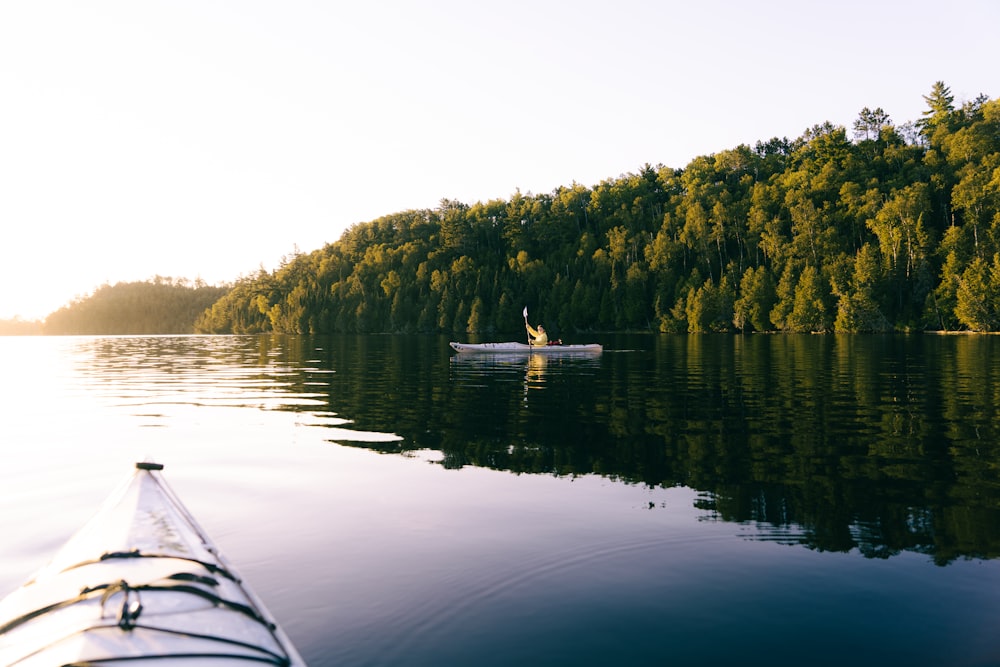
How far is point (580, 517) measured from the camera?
11016 mm

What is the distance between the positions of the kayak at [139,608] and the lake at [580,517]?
1555 mm

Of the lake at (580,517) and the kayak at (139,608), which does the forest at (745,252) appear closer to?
the lake at (580,517)

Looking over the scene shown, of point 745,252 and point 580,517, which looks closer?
point 580,517

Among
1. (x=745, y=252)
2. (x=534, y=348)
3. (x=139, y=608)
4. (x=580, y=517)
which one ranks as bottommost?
(x=580, y=517)

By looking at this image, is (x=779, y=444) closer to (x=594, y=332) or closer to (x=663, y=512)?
(x=663, y=512)

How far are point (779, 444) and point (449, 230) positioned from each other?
184026 millimetres

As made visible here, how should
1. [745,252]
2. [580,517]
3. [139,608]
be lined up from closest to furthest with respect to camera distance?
[139,608] → [580,517] → [745,252]

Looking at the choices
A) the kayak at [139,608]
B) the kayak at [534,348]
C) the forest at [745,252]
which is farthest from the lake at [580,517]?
the forest at [745,252]

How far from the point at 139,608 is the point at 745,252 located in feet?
499

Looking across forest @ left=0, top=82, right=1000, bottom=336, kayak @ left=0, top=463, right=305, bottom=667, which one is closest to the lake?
kayak @ left=0, top=463, right=305, bottom=667

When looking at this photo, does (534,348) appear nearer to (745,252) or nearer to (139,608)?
(139,608)

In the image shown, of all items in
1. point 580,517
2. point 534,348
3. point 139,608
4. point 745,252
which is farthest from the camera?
point 745,252

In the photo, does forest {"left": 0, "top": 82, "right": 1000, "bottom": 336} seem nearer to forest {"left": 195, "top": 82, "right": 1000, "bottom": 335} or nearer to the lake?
forest {"left": 195, "top": 82, "right": 1000, "bottom": 335}

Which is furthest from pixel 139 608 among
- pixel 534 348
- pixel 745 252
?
pixel 745 252
